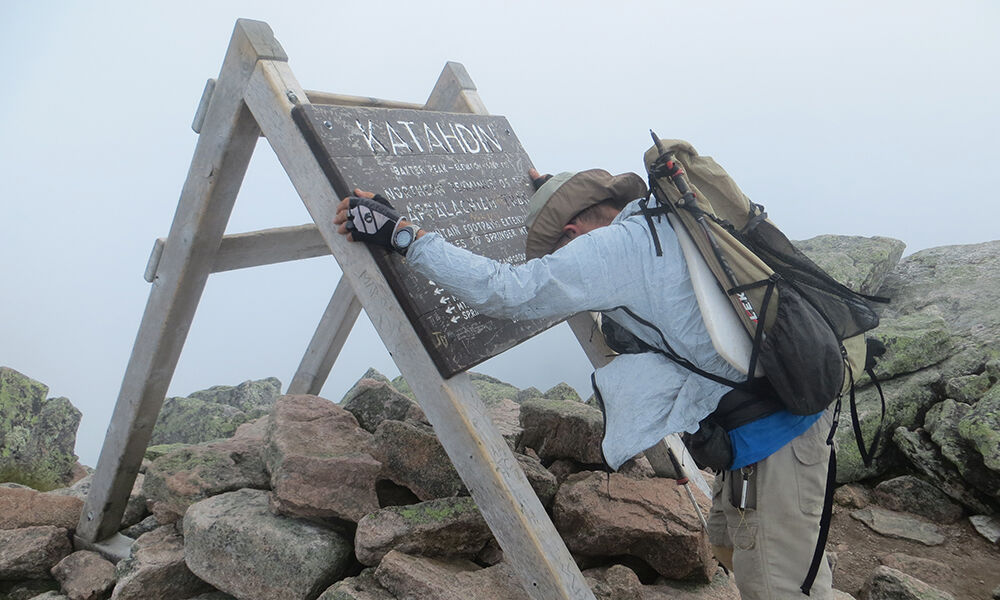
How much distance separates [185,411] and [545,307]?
30.2 ft

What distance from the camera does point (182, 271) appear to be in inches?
183

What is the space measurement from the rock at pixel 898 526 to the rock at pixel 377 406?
425cm

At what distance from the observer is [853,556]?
19.4 feet

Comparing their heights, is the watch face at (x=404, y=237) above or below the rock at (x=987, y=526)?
above

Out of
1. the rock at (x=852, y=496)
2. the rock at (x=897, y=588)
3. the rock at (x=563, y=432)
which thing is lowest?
the rock at (x=897, y=588)

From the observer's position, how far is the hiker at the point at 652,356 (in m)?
2.97

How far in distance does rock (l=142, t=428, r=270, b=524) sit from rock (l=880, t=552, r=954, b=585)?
16.7 ft

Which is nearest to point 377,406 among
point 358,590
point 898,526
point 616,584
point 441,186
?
point 358,590

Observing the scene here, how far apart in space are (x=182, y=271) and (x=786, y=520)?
3.97m

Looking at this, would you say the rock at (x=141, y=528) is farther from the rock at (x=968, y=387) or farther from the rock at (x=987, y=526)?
the rock at (x=968, y=387)

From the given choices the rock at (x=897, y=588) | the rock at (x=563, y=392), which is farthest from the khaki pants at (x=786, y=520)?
the rock at (x=563, y=392)

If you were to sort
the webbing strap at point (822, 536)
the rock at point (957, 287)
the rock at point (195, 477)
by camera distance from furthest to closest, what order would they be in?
the rock at point (957, 287) < the rock at point (195, 477) < the webbing strap at point (822, 536)

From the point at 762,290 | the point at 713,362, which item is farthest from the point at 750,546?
the point at 762,290

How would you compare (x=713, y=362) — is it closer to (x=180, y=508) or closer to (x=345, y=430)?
(x=345, y=430)
